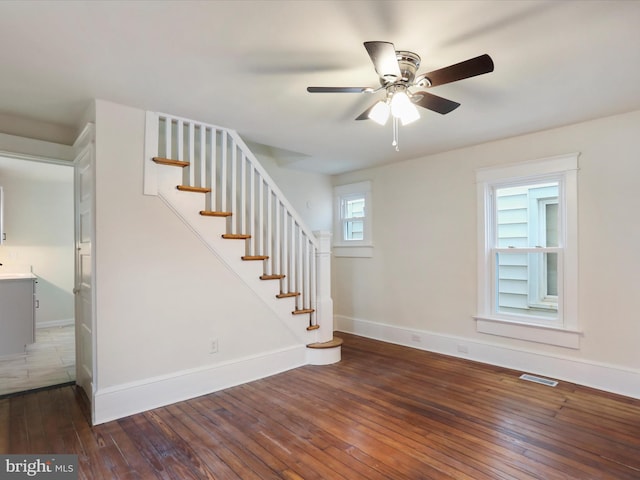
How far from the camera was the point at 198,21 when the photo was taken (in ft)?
5.79

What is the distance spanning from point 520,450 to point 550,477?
0.87 ft

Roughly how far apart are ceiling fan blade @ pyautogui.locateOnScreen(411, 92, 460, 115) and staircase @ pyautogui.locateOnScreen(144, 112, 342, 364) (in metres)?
1.88

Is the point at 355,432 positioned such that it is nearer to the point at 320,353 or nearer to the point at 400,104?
the point at 320,353

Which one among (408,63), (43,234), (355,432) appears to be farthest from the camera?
(43,234)

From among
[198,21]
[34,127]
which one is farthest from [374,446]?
[34,127]

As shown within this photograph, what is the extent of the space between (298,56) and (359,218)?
3340 millimetres

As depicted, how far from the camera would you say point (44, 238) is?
589cm

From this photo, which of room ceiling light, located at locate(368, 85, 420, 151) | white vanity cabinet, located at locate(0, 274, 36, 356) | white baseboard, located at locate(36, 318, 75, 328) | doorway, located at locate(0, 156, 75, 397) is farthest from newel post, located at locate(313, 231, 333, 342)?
white baseboard, located at locate(36, 318, 75, 328)

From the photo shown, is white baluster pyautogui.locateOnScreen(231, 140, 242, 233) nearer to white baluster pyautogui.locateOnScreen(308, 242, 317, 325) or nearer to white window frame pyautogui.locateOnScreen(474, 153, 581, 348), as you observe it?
white baluster pyautogui.locateOnScreen(308, 242, 317, 325)

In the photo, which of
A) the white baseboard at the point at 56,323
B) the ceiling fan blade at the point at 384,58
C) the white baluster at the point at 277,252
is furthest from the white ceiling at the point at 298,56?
the white baseboard at the point at 56,323

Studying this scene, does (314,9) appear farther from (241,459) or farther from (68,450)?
(68,450)

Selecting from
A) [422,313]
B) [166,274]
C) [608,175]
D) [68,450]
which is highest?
[608,175]

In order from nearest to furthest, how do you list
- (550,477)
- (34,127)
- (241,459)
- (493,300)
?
(550,477) → (241,459) → (34,127) → (493,300)

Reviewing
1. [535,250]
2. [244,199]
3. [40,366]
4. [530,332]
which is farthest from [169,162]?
[530,332]
